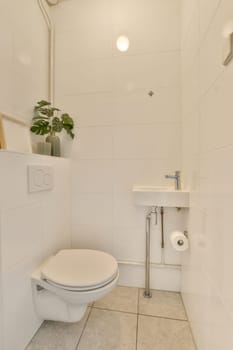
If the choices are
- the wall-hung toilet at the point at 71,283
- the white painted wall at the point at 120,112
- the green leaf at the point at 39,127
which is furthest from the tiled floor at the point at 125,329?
the green leaf at the point at 39,127

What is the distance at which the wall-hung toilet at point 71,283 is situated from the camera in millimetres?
949

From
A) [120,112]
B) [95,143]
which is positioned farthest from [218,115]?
[95,143]

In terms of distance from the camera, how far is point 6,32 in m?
1.18

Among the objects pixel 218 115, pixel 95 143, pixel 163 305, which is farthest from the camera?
pixel 95 143

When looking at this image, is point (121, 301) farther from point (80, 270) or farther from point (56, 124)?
point (56, 124)

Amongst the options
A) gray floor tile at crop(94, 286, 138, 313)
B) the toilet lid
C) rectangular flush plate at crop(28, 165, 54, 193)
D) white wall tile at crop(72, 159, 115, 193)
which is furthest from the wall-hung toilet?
white wall tile at crop(72, 159, 115, 193)

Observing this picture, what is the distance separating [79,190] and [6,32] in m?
1.23

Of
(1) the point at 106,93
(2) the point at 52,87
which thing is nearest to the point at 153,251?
(1) the point at 106,93

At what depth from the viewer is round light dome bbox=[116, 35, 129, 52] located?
158 centimetres

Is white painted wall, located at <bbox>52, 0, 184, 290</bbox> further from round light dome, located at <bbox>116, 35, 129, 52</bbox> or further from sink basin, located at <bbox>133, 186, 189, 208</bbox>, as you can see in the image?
sink basin, located at <bbox>133, 186, 189, 208</bbox>

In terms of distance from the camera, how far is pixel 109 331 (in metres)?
1.16

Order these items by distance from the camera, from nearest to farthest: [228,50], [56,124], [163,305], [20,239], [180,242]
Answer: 1. [228,50]
2. [20,239]
3. [180,242]
4. [163,305]
5. [56,124]

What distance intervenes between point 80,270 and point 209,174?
34.3 inches

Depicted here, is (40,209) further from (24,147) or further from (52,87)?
(52,87)
